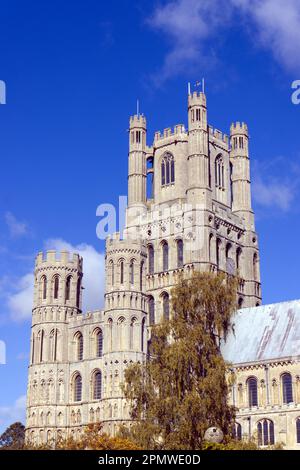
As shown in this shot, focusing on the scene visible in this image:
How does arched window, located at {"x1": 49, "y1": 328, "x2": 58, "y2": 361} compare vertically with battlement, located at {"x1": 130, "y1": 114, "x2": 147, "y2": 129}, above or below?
below

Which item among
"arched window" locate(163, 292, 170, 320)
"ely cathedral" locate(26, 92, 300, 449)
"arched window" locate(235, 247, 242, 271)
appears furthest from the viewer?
"arched window" locate(235, 247, 242, 271)

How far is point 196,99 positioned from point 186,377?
39236mm

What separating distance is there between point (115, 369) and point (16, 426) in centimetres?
3466

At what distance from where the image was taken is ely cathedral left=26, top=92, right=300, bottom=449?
6444 centimetres

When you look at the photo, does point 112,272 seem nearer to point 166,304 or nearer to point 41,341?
point 41,341

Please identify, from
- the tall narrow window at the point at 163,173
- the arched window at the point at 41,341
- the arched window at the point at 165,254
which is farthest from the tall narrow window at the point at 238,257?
the arched window at the point at 41,341

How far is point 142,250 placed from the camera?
70062 mm

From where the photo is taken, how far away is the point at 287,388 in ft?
209

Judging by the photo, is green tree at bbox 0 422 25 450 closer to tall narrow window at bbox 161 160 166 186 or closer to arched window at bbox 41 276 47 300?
arched window at bbox 41 276 47 300

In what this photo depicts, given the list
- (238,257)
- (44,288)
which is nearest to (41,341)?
(44,288)

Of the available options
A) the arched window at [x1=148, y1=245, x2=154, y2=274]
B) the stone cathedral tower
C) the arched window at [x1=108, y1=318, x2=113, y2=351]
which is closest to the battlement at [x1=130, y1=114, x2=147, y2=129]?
the stone cathedral tower

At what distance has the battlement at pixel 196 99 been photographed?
82875mm

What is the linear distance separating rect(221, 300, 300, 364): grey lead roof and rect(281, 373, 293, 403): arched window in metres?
1.62

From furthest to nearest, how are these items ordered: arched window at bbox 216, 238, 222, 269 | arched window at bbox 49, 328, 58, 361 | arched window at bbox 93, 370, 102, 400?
arched window at bbox 216, 238, 222, 269, arched window at bbox 49, 328, 58, 361, arched window at bbox 93, 370, 102, 400
